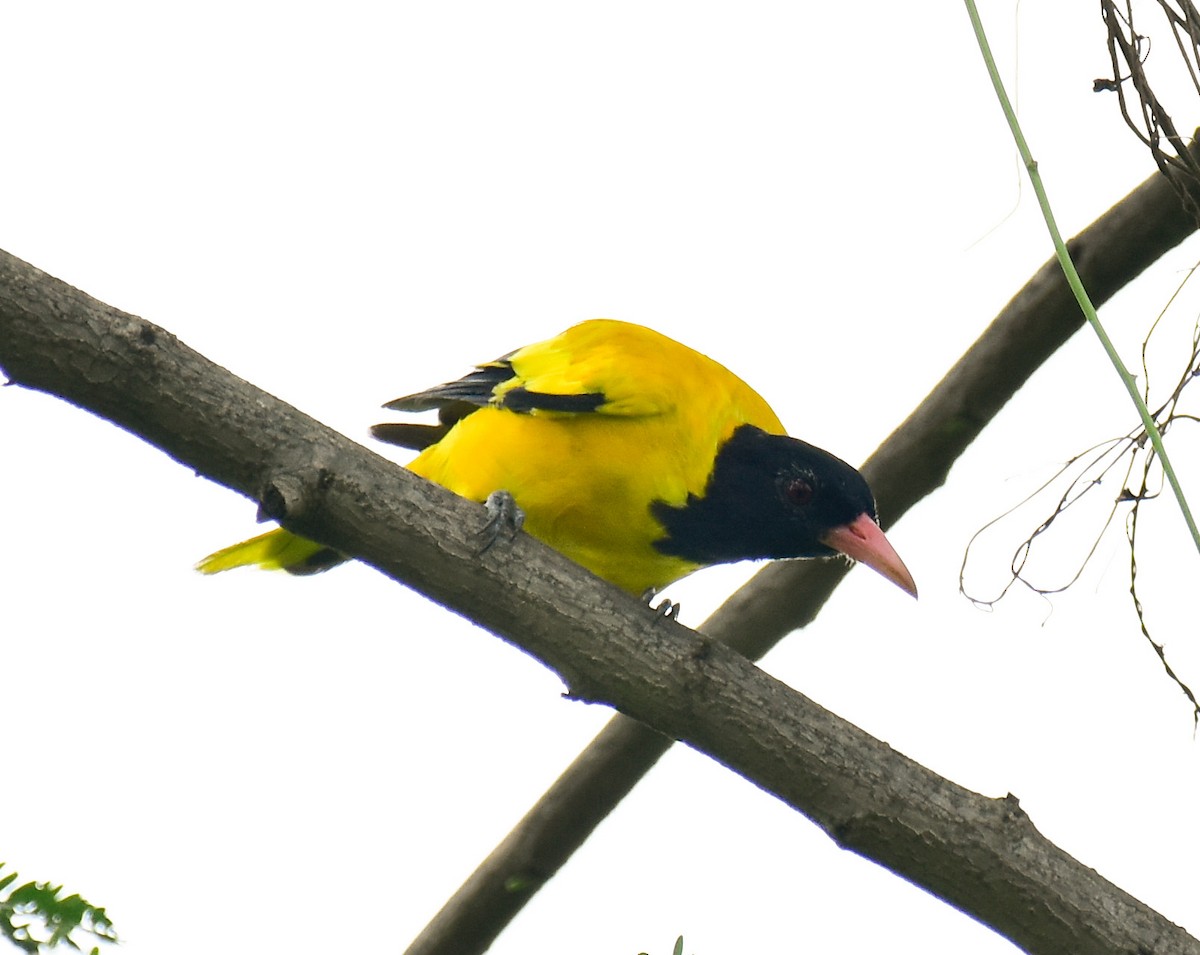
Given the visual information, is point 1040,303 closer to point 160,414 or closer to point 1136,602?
point 1136,602

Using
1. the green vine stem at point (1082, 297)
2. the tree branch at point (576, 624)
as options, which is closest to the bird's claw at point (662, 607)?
the tree branch at point (576, 624)

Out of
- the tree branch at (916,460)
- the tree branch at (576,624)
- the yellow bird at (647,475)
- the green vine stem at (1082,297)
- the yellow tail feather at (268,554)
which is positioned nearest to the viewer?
the green vine stem at (1082,297)

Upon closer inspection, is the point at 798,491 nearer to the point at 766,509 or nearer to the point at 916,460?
the point at 766,509

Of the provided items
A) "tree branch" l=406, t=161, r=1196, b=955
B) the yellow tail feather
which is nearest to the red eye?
"tree branch" l=406, t=161, r=1196, b=955

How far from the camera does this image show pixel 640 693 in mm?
2389

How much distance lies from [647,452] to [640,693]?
0.88 meters

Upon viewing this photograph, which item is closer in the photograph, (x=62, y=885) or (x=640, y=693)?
(x=62, y=885)

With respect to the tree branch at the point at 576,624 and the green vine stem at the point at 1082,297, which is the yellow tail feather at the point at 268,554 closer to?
the tree branch at the point at 576,624

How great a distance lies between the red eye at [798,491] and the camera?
316 centimetres

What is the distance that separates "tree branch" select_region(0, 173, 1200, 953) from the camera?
85.9 inches

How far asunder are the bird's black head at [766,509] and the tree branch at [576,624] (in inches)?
30.5

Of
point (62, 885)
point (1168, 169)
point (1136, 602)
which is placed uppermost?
point (1168, 169)

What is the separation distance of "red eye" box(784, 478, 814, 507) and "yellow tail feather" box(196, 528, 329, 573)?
1.22 m

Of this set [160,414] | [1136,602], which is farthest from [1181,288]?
Result: [160,414]
